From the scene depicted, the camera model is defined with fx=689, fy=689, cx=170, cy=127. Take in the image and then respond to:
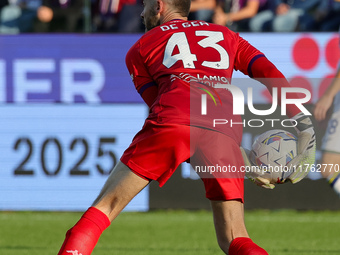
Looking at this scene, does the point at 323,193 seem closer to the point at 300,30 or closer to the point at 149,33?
the point at 300,30

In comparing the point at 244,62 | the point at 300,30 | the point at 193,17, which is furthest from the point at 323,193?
the point at 244,62

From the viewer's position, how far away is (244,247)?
11.5 ft

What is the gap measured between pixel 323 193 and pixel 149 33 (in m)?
5.34

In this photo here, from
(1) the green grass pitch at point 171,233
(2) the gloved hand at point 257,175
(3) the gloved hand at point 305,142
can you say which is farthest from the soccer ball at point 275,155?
(1) the green grass pitch at point 171,233

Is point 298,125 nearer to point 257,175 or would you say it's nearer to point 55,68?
point 257,175

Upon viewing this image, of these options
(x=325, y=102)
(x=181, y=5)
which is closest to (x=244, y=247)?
(x=181, y=5)

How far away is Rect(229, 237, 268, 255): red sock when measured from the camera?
344 cm

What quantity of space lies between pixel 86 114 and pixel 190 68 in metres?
5.26

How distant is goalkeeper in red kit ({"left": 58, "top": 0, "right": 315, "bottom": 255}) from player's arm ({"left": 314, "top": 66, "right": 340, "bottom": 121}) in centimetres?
127

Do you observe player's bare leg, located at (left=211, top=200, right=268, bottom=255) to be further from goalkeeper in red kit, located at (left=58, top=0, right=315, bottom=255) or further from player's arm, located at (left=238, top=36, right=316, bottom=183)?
player's arm, located at (left=238, top=36, right=316, bottom=183)

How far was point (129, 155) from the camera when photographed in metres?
3.59

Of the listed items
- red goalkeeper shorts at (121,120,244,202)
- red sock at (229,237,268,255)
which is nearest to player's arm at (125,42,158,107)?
red goalkeeper shorts at (121,120,244,202)

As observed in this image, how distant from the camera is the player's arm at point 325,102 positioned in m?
4.94

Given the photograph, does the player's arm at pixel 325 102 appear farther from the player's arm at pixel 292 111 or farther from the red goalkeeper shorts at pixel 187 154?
the red goalkeeper shorts at pixel 187 154
